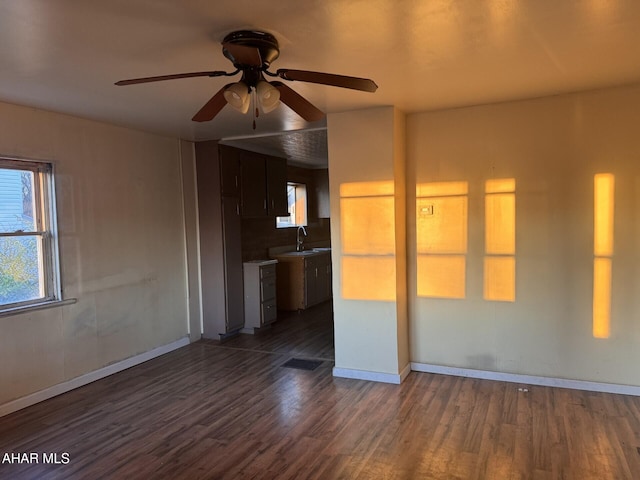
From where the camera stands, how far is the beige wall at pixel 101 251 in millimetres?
3580

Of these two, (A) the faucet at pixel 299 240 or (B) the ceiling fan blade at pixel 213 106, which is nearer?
(B) the ceiling fan blade at pixel 213 106

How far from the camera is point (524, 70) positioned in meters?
2.90

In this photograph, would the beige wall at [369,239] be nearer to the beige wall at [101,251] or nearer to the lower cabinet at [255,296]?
the lower cabinet at [255,296]

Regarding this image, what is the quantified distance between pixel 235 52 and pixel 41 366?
3.11 meters

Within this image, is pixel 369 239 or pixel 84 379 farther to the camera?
pixel 84 379

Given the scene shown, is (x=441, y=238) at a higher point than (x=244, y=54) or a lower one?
lower

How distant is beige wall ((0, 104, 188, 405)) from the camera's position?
141 inches

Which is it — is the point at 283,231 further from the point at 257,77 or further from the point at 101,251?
the point at 257,77

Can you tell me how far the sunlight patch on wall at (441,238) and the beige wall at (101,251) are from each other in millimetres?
2752

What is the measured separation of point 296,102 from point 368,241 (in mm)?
1737

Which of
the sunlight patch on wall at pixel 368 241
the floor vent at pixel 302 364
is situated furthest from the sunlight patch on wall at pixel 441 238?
A: the floor vent at pixel 302 364

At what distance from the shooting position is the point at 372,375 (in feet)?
12.9

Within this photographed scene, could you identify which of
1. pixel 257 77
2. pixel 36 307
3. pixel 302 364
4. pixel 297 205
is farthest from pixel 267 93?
pixel 297 205

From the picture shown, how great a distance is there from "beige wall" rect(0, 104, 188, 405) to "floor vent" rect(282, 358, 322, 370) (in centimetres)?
148
